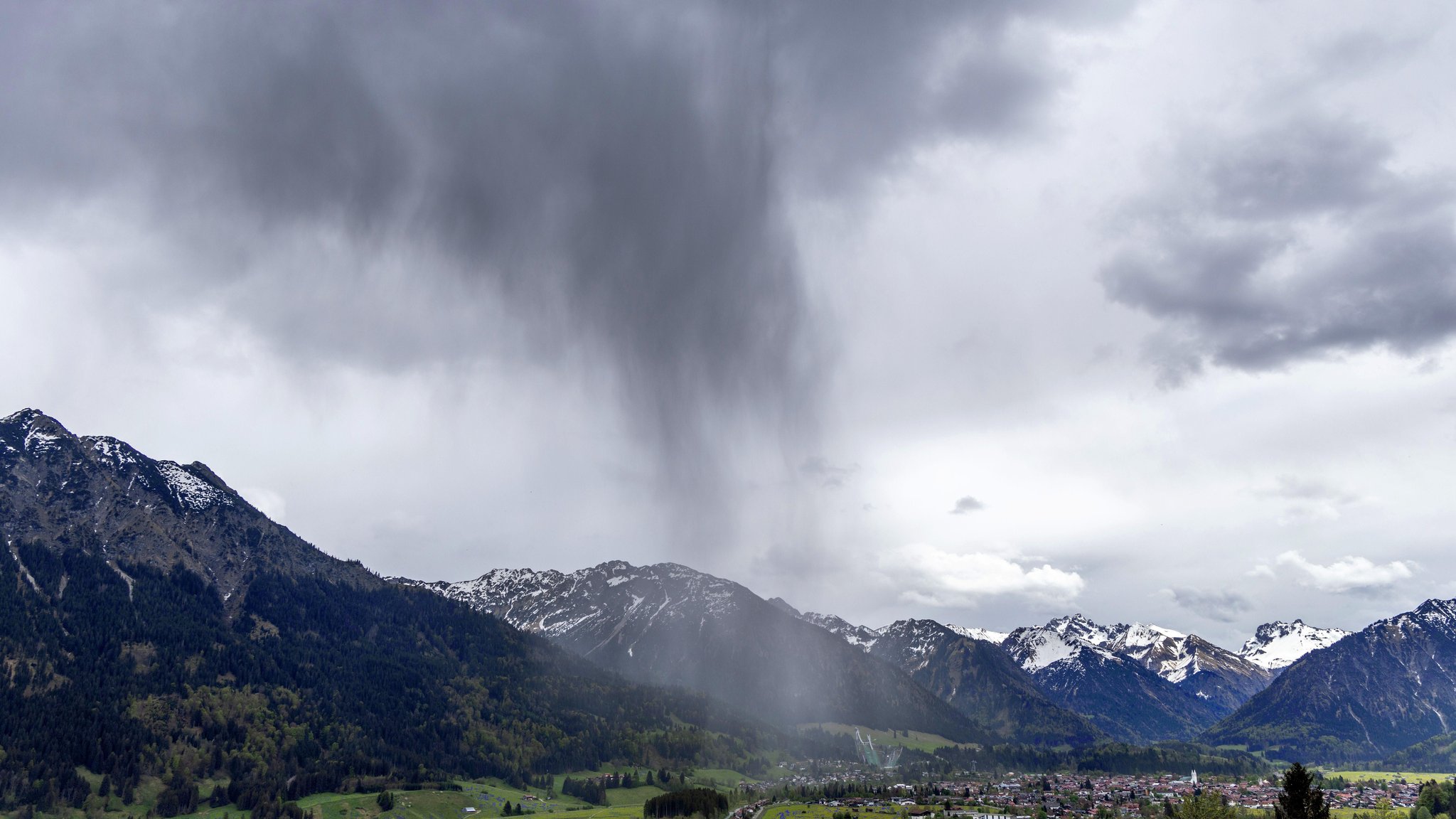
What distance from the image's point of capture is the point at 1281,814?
14638 centimetres

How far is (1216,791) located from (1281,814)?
1382 inches

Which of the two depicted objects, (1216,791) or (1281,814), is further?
(1216,791)

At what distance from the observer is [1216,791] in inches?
7047
